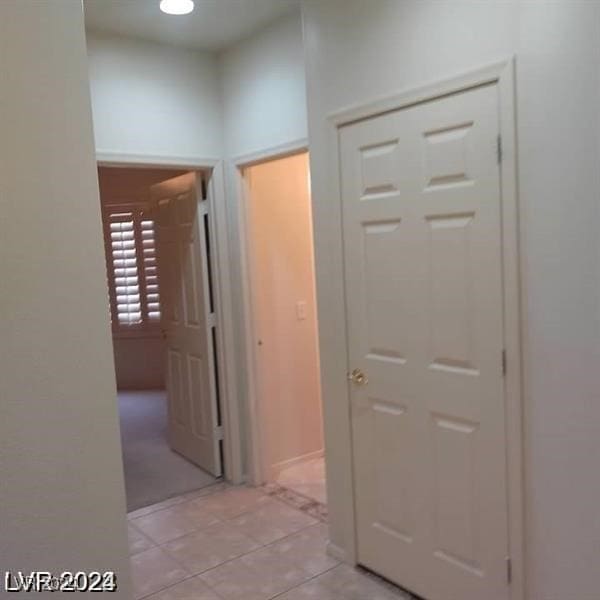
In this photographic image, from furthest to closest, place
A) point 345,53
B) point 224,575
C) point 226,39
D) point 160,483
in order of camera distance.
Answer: point 160,483 < point 226,39 < point 224,575 < point 345,53

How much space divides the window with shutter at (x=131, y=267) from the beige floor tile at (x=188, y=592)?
14.1ft

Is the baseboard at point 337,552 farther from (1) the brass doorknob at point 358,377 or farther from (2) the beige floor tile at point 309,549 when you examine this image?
(1) the brass doorknob at point 358,377

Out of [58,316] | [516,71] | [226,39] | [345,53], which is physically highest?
[226,39]

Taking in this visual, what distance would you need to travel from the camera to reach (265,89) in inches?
138

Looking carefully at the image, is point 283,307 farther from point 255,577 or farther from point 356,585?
point 356,585

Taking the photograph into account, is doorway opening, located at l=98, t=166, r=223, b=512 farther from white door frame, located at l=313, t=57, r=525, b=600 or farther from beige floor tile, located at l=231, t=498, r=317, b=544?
white door frame, located at l=313, t=57, r=525, b=600

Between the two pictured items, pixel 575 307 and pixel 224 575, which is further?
pixel 224 575

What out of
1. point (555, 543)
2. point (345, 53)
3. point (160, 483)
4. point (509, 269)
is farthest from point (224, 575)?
point (345, 53)

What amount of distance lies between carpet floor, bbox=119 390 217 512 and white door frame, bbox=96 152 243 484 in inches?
10.7

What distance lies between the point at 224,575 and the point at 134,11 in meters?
2.92

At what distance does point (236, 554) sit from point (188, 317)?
174cm

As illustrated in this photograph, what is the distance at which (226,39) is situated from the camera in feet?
11.7

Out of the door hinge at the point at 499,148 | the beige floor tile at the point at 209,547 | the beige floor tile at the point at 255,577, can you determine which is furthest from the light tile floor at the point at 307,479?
the door hinge at the point at 499,148

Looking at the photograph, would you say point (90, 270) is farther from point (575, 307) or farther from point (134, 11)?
point (134, 11)
